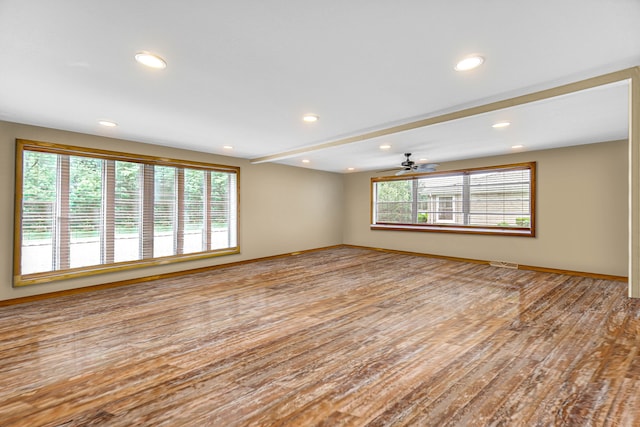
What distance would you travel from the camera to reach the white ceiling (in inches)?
66.1

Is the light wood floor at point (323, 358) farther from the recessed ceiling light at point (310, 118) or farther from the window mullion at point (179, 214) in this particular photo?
the recessed ceiling light at point (310, 118)

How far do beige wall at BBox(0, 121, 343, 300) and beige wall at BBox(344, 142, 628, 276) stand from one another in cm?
381

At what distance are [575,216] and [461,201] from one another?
2.11 m

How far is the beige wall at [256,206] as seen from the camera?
12.4 feet

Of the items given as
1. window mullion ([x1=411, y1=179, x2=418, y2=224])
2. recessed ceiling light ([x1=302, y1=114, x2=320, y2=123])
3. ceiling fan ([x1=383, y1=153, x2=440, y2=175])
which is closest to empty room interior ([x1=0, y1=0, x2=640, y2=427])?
recessed ceiling light ([x1=302, y1=114, x2=320, y2=123])

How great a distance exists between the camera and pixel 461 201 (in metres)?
7.03

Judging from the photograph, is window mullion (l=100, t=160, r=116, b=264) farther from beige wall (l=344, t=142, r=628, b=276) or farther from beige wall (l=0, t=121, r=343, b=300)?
beige wall (l=344, t=142, r=628, b=276)

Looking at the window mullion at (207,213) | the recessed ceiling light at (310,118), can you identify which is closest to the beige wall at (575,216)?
the recessed ceiling light at (310,118)

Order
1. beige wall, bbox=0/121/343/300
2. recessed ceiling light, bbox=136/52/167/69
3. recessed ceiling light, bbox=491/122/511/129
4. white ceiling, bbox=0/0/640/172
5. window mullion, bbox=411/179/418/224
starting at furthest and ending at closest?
window mullion, bbox=411/179/418/224 < recessed ceiling light, bbox=491/122/511/129 < beige wall, bbox=0/121/343/300 < recessed ceiling light, bbox=136/52/167/69 < white ceiling, bbox=0/0/640/172

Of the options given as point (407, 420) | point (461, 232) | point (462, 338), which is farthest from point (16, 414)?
point (461, 232)

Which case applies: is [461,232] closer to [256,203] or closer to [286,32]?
[256,203]

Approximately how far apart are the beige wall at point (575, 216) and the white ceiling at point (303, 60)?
5.33ft

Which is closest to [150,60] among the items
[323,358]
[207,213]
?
[323,358]

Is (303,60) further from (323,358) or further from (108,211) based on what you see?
(108,211)
